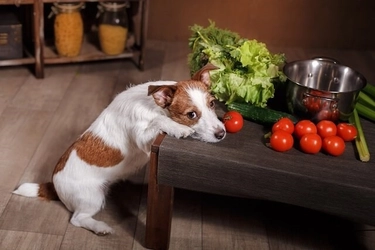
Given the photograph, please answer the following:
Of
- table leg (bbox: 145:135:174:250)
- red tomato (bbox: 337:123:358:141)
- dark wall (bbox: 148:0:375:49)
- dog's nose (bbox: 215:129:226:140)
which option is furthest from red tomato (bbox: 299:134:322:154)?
dark wall (bbox: 148:0:375:49)

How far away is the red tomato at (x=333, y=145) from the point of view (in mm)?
1950

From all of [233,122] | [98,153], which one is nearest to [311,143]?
[233,122]

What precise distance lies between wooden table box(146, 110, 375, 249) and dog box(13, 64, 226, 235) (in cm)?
7

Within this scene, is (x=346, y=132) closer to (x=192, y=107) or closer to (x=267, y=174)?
(x=267, y=174)

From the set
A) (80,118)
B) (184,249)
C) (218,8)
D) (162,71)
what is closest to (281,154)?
(184,249)

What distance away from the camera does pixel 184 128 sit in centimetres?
→ 197

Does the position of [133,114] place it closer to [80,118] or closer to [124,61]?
[80,118]

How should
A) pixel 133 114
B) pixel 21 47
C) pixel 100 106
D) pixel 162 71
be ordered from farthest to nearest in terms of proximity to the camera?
pixel 162 71
pixel 21 47
pixel 100 106
pixel 133 114

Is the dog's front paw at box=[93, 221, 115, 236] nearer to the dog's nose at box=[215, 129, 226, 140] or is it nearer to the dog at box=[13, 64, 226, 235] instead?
the dog at box=[13, 64, 226, 235]

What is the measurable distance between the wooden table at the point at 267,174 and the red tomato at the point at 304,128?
0.06 metres

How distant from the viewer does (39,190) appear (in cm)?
237

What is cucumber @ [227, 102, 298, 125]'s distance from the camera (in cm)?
211

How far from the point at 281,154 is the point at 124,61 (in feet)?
6.51

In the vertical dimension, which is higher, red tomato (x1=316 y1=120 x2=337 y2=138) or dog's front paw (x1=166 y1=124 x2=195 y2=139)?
red tomato (x1=316 y1=120 x2=337 y2=138)
